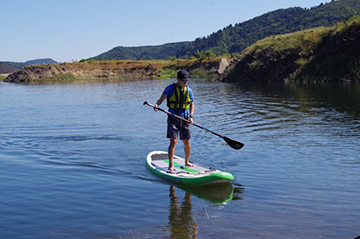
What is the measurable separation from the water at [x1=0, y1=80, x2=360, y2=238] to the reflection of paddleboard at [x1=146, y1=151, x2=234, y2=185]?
0.24m

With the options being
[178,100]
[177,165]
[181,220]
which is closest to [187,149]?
[177,165]

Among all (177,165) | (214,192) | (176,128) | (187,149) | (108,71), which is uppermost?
(108,71)

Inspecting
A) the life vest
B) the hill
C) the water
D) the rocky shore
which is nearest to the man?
the life vest

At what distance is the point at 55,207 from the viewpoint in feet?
25.7

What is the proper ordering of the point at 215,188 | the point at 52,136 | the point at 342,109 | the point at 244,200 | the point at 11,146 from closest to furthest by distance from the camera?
the point at 244,200, the point at 215,188, the point at 11,146, the point at 52,136, the point at 342,109

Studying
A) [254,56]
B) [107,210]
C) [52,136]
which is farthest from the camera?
[254,56]

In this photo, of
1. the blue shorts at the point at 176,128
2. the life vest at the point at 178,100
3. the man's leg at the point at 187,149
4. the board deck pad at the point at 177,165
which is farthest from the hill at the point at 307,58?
the blue shorts at the point at 176,128

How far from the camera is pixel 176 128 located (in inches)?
401

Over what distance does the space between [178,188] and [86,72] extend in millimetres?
89796

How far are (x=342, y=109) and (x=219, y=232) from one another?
56.4 feet

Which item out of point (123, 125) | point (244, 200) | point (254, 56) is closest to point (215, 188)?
point (244, 200)

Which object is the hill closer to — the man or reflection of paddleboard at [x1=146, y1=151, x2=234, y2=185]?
reflection of paddleboard at [x1=146, y1=151, x2=234, y2=185]

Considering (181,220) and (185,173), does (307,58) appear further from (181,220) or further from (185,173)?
(181,220)

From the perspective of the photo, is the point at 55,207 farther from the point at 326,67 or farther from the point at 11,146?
the point at 326,67
